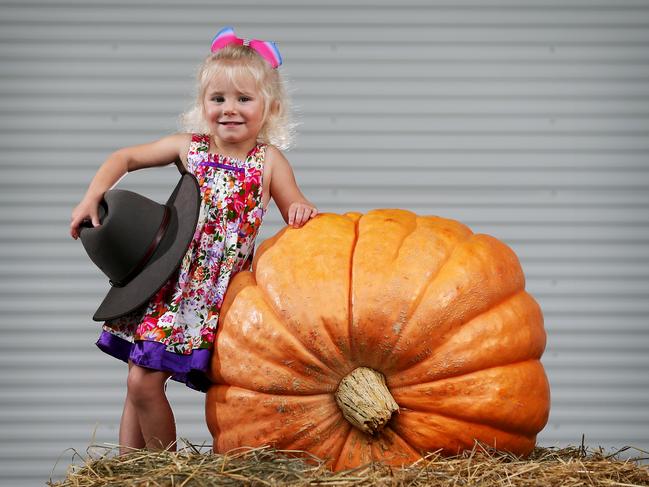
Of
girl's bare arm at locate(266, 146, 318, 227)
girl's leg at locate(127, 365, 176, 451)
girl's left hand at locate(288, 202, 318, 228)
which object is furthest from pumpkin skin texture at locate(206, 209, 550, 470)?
girl's bare arm at locate(266, 146, 318, 227)

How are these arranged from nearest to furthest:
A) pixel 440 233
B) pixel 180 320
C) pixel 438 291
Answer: pixel 438 291 → pixel 440 233 → pixel 180 320

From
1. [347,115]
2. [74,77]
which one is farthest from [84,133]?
[347,115]

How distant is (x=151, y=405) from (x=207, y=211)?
63cm

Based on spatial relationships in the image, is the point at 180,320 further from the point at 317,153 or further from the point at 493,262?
the point at 317,153

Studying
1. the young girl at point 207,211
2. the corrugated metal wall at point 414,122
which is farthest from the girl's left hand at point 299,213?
the corrugated metal wall at point 414,122

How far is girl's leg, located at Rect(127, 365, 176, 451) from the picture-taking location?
254cm

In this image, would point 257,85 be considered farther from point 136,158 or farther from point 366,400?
point 366,400

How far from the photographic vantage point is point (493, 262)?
7.66ft

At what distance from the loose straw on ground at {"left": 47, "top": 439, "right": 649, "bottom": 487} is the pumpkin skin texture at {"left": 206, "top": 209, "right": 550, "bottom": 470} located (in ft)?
0.26

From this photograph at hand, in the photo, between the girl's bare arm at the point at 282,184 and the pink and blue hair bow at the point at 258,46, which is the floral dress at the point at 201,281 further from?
the pink and blue hair bow at the point at 258,46

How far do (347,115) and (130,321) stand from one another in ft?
8.19

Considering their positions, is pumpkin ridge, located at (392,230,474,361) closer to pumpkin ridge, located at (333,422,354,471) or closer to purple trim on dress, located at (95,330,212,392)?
pumpkin ridge, located at (333,422,354,471)

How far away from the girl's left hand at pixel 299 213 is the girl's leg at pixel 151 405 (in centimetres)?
61

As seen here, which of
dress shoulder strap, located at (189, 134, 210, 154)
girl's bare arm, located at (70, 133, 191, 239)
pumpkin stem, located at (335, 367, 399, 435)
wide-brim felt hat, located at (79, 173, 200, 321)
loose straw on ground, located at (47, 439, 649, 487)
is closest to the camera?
loose straw on ground, located at (47, 439, 649, 487)
